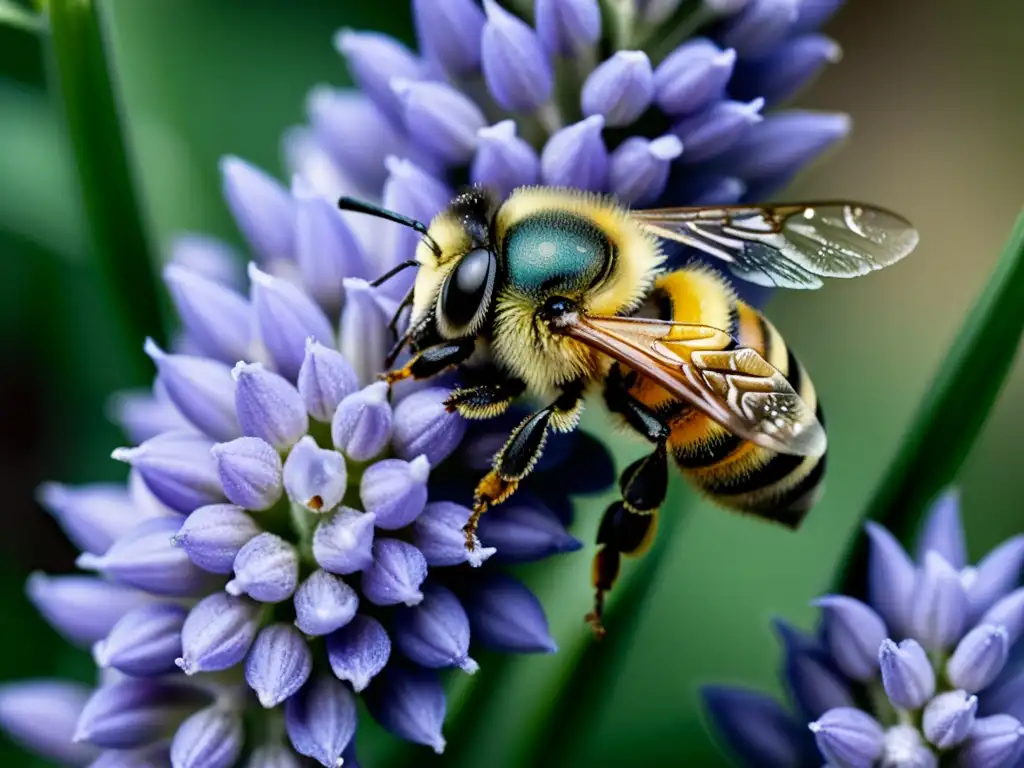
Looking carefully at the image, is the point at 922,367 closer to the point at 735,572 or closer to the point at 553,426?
the point at 735,572

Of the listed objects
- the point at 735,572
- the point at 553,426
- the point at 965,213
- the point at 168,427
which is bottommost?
the point at 735,572

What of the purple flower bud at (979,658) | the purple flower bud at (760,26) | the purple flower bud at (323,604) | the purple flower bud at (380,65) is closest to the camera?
the purple flower bud at (323,604)

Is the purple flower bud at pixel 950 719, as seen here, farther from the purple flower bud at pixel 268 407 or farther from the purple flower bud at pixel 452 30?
the purple flower bud at pixel 452 30

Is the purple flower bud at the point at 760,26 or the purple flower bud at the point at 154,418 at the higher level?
the purple flower bud at the point at 760,26

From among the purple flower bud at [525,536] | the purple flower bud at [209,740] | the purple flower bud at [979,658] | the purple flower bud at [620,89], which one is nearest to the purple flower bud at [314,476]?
Result: the purple flower bud at [525,536]

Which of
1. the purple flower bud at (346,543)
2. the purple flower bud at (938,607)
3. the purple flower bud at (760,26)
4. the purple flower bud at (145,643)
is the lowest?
the purple flower bud at (145,643)

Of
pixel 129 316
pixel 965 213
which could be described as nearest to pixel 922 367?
pixel 965 213
